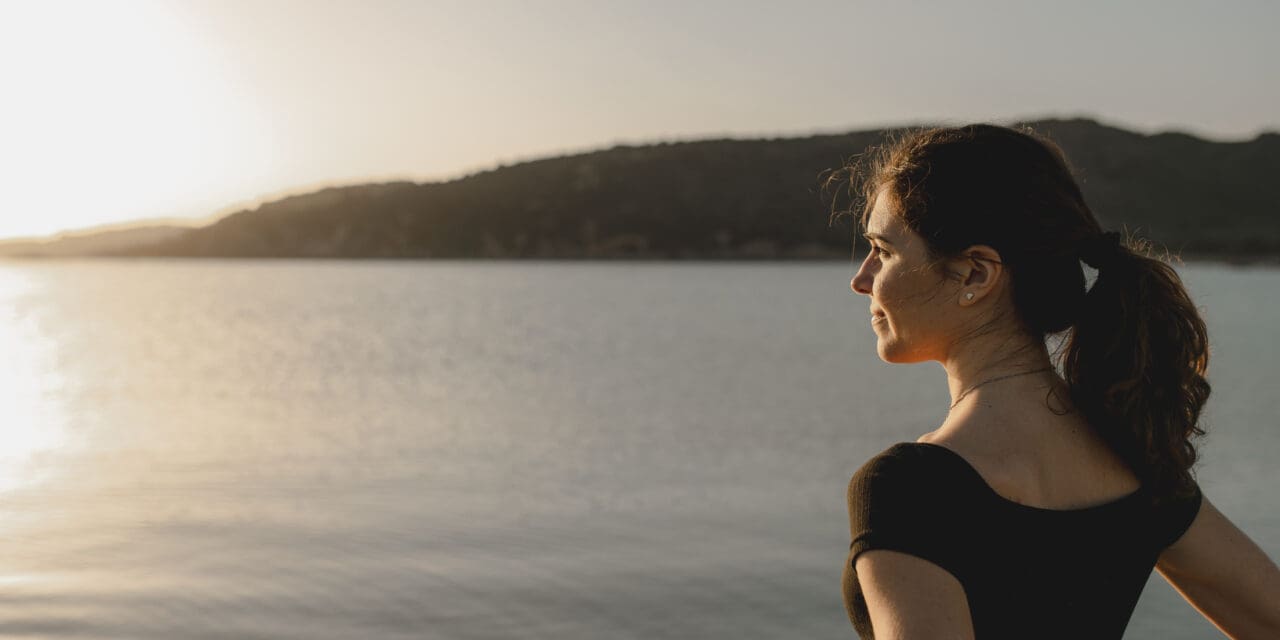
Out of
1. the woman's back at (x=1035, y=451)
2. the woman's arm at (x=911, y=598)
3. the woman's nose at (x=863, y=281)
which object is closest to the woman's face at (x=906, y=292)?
the woman's nose at (x=863, y=281)

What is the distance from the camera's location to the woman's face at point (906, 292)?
1.39 m

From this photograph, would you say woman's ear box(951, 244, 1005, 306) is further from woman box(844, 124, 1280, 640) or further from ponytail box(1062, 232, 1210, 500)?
ponytail box(1062, 232, 1210, 500)

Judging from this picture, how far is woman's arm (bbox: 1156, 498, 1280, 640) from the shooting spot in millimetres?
1516

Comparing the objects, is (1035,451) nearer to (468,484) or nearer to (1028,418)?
(1028,418)

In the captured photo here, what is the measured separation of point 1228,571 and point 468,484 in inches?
406

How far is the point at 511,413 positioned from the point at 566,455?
17.0 feet

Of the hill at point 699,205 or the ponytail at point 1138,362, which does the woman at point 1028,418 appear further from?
the hill at point 699,205

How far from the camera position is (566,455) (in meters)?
13.8

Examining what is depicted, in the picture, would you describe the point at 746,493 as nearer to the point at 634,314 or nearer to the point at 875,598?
the point at 875,598

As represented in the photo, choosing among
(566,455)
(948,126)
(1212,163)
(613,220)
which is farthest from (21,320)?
(1212,163)

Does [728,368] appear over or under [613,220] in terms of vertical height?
under

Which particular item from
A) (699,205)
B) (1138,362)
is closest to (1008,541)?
(1138,362)

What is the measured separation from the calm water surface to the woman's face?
5.33m

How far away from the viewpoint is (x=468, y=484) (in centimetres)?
1152
